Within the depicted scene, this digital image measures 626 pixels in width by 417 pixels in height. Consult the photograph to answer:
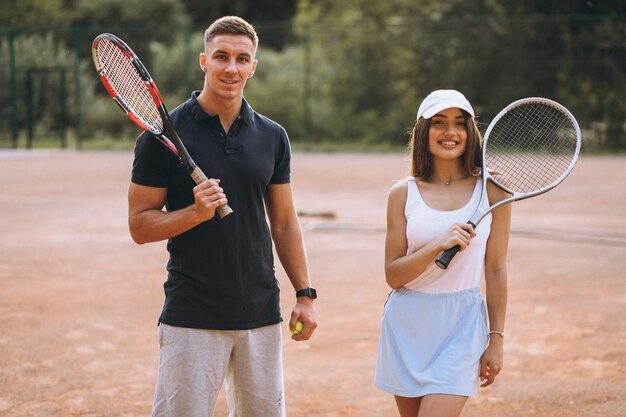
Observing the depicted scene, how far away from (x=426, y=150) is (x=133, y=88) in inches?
48.1

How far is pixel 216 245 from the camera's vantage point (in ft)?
10.3

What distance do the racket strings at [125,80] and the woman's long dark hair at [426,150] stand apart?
1.02 metres

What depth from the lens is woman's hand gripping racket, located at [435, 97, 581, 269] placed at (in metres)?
3.46

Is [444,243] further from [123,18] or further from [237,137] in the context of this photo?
[123,18]

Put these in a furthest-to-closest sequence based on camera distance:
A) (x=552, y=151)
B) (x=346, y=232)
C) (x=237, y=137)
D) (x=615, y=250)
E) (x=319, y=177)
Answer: (x=319, y=177), (x=346, y=232), (x=615, y=250), (x=552, y=151), (x=237, y=137)

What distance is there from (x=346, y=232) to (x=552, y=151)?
639 centimetres

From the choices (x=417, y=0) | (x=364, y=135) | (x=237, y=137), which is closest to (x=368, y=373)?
(x=237, y=137)

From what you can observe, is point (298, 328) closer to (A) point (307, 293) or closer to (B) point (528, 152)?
(A) point (307, 293)

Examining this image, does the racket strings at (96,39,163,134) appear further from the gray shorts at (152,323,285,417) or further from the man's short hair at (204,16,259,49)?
the gray shorts at (152,323,285,417)

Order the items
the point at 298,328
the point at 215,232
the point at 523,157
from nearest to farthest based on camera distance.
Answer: the point at 215,232 < the point at 298,328 < the point at 523,157

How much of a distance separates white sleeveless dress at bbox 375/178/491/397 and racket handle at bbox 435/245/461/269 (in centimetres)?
13

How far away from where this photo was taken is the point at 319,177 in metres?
18.3

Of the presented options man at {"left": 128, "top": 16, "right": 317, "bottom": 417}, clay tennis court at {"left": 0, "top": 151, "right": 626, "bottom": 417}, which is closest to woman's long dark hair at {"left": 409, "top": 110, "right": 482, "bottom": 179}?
man at {"left": 128, "top": 16, "right": 317, "bottom": 417}

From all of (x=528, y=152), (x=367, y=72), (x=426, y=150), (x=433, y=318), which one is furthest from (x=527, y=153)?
(x=367, y=72)
